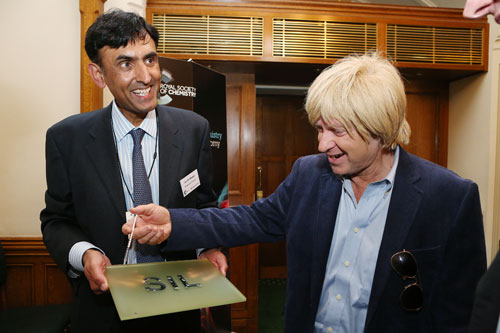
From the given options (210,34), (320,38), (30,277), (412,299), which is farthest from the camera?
(320,38)

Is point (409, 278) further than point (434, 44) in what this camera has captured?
No

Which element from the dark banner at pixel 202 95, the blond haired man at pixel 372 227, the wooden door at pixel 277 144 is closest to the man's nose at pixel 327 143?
the blond haired man at pixel 372 227

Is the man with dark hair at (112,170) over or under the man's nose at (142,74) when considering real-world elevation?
under

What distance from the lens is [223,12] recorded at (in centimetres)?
357

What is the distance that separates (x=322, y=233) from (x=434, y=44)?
136 inches

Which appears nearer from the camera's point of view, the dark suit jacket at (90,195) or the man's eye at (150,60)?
the dark suit jacket at (90,195)

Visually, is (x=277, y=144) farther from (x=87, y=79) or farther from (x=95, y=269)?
(x=95, y=269)

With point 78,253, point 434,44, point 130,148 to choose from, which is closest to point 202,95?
point 130,148

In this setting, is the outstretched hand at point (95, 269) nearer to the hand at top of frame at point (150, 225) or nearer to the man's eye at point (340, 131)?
the hand at top of frame at point (150, 225)

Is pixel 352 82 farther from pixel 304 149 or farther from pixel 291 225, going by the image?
pixel 304 149

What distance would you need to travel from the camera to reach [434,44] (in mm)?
3881

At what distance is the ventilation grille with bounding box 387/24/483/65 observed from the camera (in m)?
3.80

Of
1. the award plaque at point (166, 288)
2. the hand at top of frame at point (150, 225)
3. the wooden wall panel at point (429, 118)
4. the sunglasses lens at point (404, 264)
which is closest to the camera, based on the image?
the award plaque at point (166, 288)

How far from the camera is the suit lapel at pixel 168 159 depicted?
1440mm
